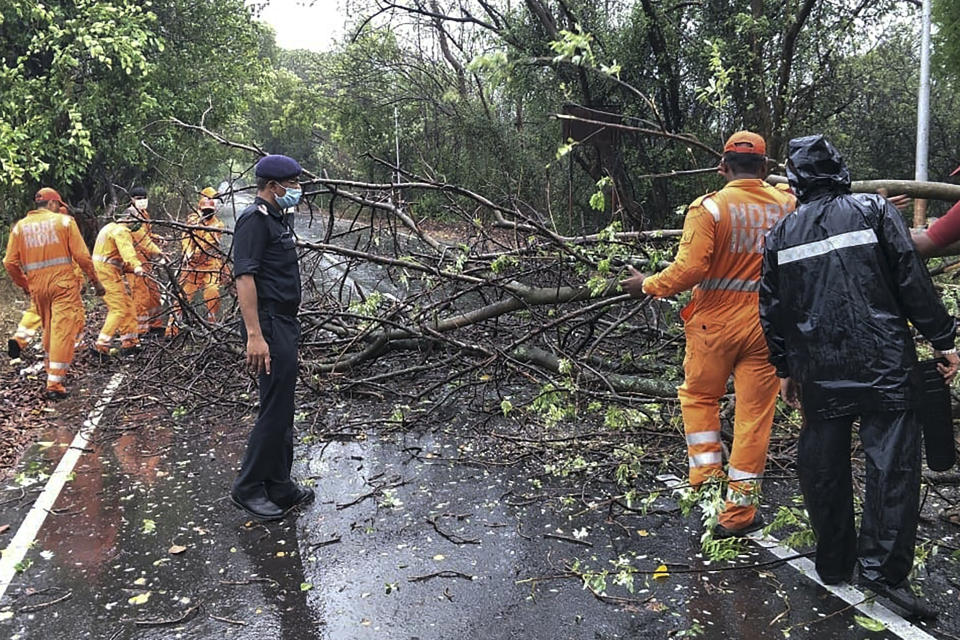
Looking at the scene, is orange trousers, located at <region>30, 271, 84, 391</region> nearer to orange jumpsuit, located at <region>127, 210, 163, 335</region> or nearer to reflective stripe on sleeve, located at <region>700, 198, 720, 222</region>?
orange jumpsuit, located at <region>127, 210, 163, 335</region>

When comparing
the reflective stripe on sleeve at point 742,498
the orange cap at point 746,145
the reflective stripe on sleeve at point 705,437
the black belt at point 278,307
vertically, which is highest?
the orange cap at point 746,145

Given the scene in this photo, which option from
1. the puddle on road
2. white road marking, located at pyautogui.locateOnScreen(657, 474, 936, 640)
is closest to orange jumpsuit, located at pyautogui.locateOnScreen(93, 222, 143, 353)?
the puddle on road

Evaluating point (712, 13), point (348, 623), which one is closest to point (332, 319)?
point (348, 623)

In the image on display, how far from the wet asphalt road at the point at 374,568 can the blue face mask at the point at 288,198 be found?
6.07ft

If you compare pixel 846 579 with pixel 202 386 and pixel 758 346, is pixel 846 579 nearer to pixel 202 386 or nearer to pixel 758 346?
pixel 758 346

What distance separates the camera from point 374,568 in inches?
145

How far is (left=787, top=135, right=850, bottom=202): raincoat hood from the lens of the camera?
124 inches

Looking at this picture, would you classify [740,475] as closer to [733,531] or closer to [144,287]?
[733,531]

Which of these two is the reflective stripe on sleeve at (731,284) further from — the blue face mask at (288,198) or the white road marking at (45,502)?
the white road marking at (45,502)

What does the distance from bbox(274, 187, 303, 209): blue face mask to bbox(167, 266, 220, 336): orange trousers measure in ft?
13.5

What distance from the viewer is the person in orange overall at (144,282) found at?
8.80m

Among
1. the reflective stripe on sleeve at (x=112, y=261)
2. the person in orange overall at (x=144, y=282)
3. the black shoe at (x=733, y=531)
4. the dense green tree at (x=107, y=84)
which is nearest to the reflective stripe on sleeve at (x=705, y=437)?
the black shoe at (x=733, y=531)

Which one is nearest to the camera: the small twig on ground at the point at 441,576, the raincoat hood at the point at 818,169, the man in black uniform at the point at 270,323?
the raincoat hood at the point at 818,169

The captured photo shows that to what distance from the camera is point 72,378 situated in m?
8.09
